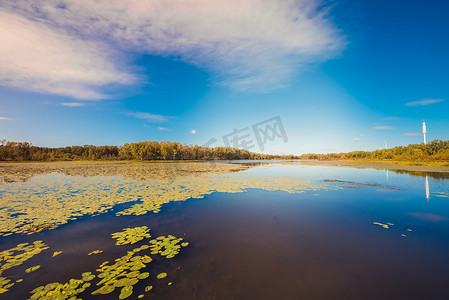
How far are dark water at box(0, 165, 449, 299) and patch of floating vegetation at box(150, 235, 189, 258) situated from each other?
31 cm

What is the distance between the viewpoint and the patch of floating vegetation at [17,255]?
13.3 ft

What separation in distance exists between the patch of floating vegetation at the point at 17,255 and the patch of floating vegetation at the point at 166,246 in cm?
289

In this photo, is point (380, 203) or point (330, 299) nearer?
point (330, 299)

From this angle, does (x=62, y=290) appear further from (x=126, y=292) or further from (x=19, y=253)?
(x=19, y=253)

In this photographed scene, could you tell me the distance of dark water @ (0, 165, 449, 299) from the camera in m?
4.00

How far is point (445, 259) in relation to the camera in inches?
211

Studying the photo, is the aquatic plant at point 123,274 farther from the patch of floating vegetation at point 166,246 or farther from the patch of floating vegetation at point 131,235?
the patch of floating vegetation at point 131,235

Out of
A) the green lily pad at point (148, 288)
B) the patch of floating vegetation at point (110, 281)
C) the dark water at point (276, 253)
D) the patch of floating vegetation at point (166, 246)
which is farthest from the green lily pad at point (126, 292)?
the patch of floating vegetation at point (166, 246)

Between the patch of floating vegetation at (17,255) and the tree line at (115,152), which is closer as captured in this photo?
the patch of floating vegetation at (17,255)

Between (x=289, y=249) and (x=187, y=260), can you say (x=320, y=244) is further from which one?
(x=187, y=260)

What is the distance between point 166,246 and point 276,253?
11.7 feet

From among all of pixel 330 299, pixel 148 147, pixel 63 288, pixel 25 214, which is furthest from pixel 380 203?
pixel 148 147

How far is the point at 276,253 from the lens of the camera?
5562 mm

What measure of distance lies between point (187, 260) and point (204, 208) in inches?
208
